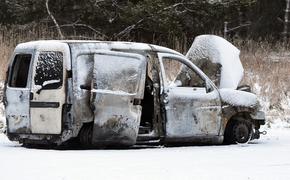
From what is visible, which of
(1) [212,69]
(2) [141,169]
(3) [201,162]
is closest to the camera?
(2) [141,169]

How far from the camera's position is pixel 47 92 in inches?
472

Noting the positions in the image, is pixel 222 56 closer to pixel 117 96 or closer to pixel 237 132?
pixel 237 132

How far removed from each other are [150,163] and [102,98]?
203cm

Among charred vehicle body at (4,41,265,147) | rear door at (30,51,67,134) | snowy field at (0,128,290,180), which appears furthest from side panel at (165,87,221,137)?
rear door at (30,51,67,134)

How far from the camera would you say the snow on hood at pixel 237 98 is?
43.8ft

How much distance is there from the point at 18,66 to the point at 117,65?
186cm

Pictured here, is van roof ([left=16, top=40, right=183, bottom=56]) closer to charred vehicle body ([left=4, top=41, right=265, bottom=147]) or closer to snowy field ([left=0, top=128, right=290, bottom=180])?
charred vehicle body ([left=4, top=41, right=265, bottom=147])

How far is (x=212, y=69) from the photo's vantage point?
1416 cm

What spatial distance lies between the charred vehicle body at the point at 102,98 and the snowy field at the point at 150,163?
12.3 inches

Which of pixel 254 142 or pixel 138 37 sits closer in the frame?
pixel 254 142

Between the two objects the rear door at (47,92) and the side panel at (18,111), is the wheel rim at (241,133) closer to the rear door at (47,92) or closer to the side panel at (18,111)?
the rear door at (47,92)

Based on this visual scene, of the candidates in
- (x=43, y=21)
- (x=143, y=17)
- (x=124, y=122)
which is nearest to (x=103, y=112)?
(x=124, y=122)

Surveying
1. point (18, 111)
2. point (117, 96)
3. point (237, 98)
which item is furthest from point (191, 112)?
point (18, 111)

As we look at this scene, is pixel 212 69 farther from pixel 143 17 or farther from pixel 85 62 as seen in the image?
pixel 143 17
